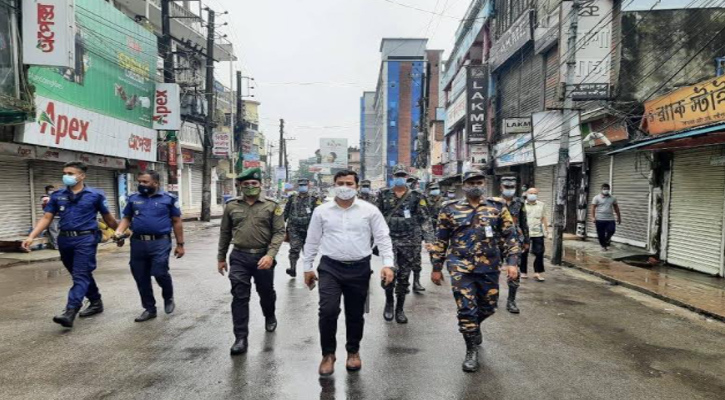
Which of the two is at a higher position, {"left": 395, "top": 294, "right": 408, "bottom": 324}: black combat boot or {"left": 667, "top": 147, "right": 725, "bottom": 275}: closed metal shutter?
{"left": 667, "top": 147, "right": 725, "bottom": 275}: closed metal shutter

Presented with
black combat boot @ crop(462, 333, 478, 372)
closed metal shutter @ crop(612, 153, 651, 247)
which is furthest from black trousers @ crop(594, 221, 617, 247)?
black combat boot @ crop(462, 333, 478, 372)

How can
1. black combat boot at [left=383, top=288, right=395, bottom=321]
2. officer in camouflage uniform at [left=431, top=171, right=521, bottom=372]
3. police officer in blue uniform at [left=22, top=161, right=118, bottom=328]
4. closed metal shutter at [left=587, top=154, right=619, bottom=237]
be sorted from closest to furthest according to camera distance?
officer in camouflage uniform at [left=431, top=171, right=521, bottom=372], police officer in blue uniform at [left=22, top=161, right=118, bottom=328], black combat boot at [left=383, top=288, right=395, bottom=321], closed metal shutter at [left=587, top=154, right=619, bottom=237]

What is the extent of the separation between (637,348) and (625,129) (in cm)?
836

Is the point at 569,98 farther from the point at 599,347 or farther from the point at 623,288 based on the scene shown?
the point at 599,347

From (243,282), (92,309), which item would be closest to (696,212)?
(243,282)

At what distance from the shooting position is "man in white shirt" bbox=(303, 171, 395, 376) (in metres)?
4.05

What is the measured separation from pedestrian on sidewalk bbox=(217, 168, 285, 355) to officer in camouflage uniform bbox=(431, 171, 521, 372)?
5.51 feet

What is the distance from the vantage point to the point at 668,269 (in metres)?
10.1

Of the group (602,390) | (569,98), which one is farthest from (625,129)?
(602,390)

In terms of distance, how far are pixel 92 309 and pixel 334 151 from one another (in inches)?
3336

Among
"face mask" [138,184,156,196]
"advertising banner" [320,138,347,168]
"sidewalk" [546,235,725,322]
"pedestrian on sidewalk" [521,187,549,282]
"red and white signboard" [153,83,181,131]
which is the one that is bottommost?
"sidewalk" [546,235,725,322]

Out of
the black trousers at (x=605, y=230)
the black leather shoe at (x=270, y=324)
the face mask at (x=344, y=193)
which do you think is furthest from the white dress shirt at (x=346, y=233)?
the black trousers at (x=605, y=230)

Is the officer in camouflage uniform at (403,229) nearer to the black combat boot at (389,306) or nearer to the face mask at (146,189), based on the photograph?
the black combat boot at (389,306)

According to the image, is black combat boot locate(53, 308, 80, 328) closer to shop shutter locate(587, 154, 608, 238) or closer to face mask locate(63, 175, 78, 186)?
face mask locate(63, 175, 78, 186)
